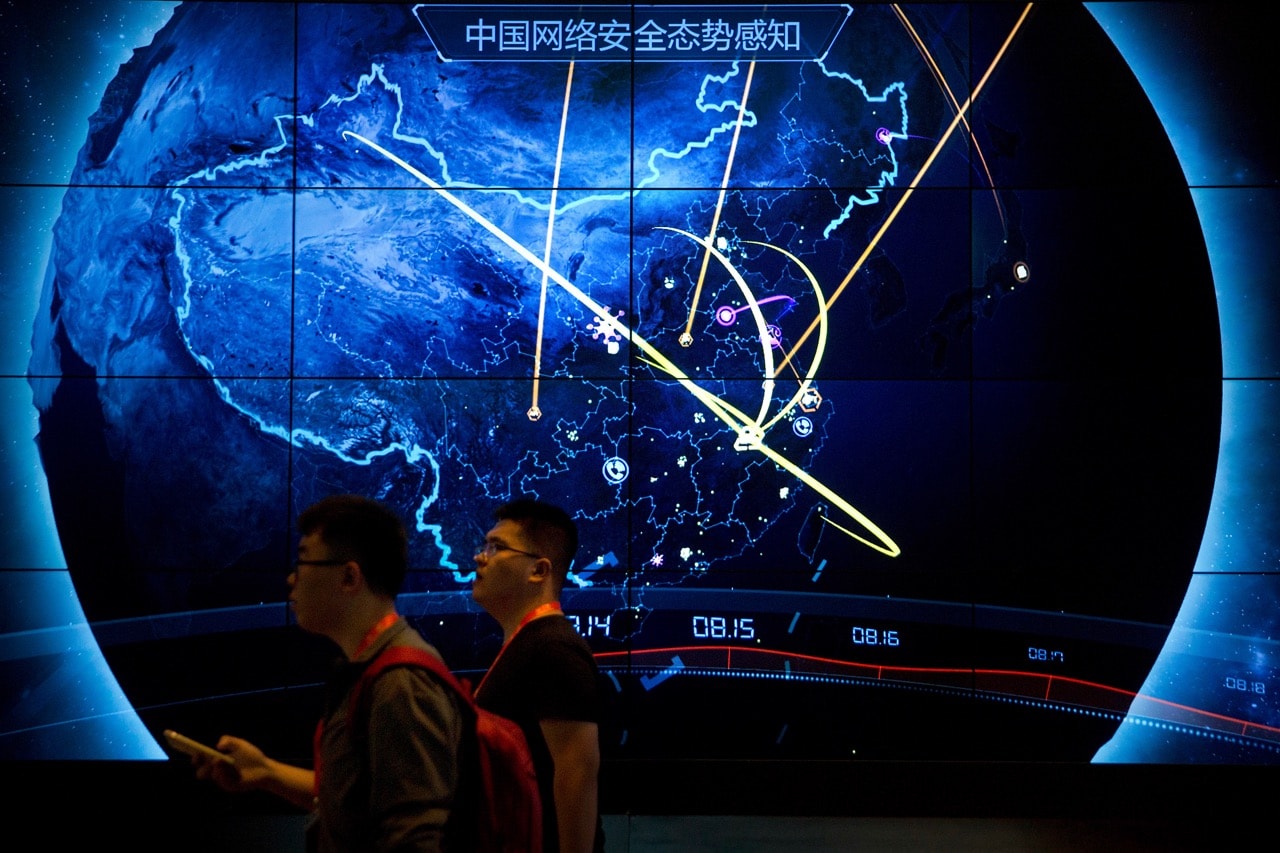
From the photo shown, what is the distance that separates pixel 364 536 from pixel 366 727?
0.31 metres

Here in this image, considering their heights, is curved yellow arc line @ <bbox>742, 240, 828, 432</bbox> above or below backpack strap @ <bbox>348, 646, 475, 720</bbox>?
above

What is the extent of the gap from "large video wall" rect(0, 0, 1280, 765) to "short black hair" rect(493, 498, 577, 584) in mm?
2044

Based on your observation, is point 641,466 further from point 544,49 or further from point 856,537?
point 544,49

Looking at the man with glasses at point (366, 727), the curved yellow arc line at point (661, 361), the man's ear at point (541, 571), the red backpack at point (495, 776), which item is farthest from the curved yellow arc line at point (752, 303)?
the red backpack at point (495, 776)

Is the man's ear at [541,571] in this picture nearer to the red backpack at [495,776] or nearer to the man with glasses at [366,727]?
the man with glasses at [366,727]

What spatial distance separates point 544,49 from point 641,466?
1.69m

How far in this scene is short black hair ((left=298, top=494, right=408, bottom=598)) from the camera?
1653 mm

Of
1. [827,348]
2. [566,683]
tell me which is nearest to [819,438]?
[827,348]

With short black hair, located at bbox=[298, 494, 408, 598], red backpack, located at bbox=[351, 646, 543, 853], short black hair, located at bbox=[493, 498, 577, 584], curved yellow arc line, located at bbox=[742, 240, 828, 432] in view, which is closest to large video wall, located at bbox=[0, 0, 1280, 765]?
curved yellow arc line, located at bbox=[742, 240, 828, 432]

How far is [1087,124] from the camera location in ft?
14.2

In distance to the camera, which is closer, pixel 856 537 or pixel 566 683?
pixel 566 683

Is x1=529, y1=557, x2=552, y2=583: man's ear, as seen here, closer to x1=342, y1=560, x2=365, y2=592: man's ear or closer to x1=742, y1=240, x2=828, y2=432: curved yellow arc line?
x1=342, y1=560, x2=365, y2=592: man's ear

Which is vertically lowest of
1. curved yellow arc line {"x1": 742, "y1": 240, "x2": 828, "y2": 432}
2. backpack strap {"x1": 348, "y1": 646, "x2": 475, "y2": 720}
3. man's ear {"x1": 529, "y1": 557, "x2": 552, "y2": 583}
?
backpack strap {"x1": 348, "y1": 646, "x2": 475, "y2": 720}

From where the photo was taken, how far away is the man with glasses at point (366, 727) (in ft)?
4.55
